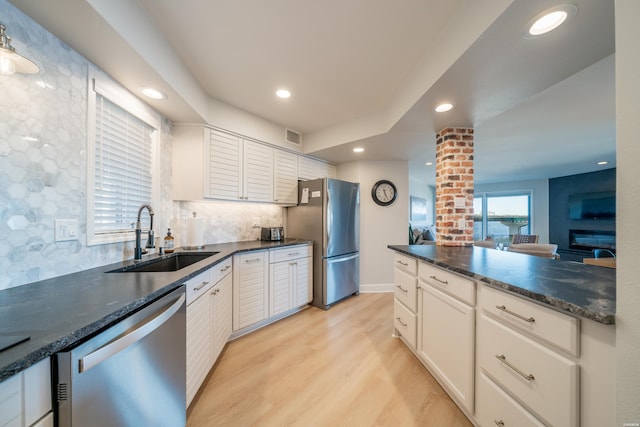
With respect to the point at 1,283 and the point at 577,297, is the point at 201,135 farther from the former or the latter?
the point at 577,297

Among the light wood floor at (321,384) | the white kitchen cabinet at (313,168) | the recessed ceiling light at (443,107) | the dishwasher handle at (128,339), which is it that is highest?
the recessed ceiling light at (443,107)

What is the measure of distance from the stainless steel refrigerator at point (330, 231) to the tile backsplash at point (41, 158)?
2.04 metres

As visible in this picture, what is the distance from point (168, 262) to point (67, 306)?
1116 mm

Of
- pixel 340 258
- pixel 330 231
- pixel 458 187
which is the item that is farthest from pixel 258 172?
pixel 458 187

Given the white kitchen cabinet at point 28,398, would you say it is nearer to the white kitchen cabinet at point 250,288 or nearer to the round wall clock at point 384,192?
the white kitchen cabinet at point 250,288

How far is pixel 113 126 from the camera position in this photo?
1572mm

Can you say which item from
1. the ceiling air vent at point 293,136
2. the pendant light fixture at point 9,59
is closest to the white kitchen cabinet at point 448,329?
the pendant light fixture at point 9,59

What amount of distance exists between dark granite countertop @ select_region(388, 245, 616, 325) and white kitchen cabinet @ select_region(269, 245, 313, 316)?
158 centimetres

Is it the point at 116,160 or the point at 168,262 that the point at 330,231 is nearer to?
the point at 168,262

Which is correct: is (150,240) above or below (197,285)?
above

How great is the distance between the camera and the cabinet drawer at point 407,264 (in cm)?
185

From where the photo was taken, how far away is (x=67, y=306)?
2.60ft

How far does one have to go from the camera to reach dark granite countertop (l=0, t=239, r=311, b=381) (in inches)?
21.2

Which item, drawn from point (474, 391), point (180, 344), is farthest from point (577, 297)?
point (180, 344)
